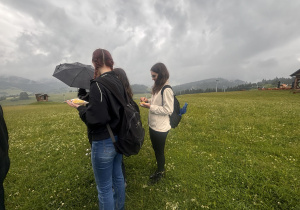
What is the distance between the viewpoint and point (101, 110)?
2678 millimetres

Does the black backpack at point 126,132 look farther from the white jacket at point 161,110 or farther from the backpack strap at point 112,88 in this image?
the white jacket at point 161,110

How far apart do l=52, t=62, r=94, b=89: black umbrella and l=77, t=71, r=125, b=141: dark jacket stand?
275cm

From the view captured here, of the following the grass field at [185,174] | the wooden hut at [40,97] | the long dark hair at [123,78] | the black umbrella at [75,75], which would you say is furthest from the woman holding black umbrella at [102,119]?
the wooden hut at [40,97]

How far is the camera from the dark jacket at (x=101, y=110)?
267 centimetres

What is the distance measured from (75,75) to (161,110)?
3.62m

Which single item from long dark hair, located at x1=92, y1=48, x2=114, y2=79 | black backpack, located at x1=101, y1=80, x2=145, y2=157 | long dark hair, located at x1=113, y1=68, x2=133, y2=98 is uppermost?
long dark hair, located at x1=92, y1=48, x2=114, y2=79

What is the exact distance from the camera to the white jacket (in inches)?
180

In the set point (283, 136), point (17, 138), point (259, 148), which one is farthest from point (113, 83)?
point (17, 138)

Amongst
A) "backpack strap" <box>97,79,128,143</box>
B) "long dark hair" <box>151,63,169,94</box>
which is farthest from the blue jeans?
"long dark hair" <box>151,63,169,94</box>

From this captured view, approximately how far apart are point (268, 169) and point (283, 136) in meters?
4.61

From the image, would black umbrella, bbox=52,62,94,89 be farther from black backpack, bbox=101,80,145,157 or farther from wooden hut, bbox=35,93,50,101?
wooden hut, bbox=35,93,50,101

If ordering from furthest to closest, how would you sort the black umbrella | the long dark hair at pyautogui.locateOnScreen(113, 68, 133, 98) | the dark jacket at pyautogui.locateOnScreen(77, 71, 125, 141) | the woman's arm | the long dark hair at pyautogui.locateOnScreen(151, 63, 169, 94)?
the black umbrella, the long dark hair at pyautogui.locateOnScreen(151, 63, 169, 94), the woman's arm, the long dark hair at pyautogui.locateOnScreen(113, 68, 133, 98), the dark jacket at pyautogui.locateOnScreen(77, 71, 125, 141)

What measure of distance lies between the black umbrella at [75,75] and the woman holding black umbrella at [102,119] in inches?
92.2

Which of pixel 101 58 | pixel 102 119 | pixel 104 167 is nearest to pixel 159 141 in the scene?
pixel 104 167
